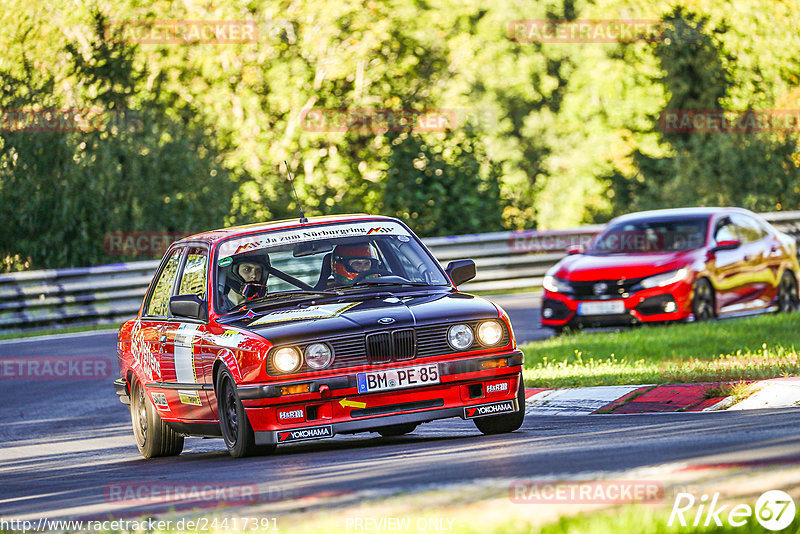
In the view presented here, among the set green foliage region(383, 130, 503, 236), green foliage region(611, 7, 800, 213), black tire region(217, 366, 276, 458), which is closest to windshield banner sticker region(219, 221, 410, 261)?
black tire region(217, 366, 276, 458)

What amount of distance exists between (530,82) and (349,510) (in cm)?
5153

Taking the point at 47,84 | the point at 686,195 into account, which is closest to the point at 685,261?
the point at 47,84

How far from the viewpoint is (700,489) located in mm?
6148

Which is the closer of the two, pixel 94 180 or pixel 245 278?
pixel 245 278

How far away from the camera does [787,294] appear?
65.1 ft

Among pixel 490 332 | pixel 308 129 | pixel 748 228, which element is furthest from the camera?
pixel 308 129

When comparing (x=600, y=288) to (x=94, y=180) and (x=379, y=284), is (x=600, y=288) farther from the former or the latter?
(x=94, y=180)

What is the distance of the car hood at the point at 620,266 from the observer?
17.8 meters

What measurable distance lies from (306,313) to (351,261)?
0.96 m

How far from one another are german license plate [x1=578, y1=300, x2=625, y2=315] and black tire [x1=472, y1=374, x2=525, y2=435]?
26.2 feet

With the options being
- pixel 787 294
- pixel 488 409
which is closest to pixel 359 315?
pixel 488 409

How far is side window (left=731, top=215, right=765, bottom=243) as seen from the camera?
19.4m

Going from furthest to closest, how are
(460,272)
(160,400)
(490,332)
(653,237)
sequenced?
(653,237)
(160,400)
(460,272)
(490,332)

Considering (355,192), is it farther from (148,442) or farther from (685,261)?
(148,442)
